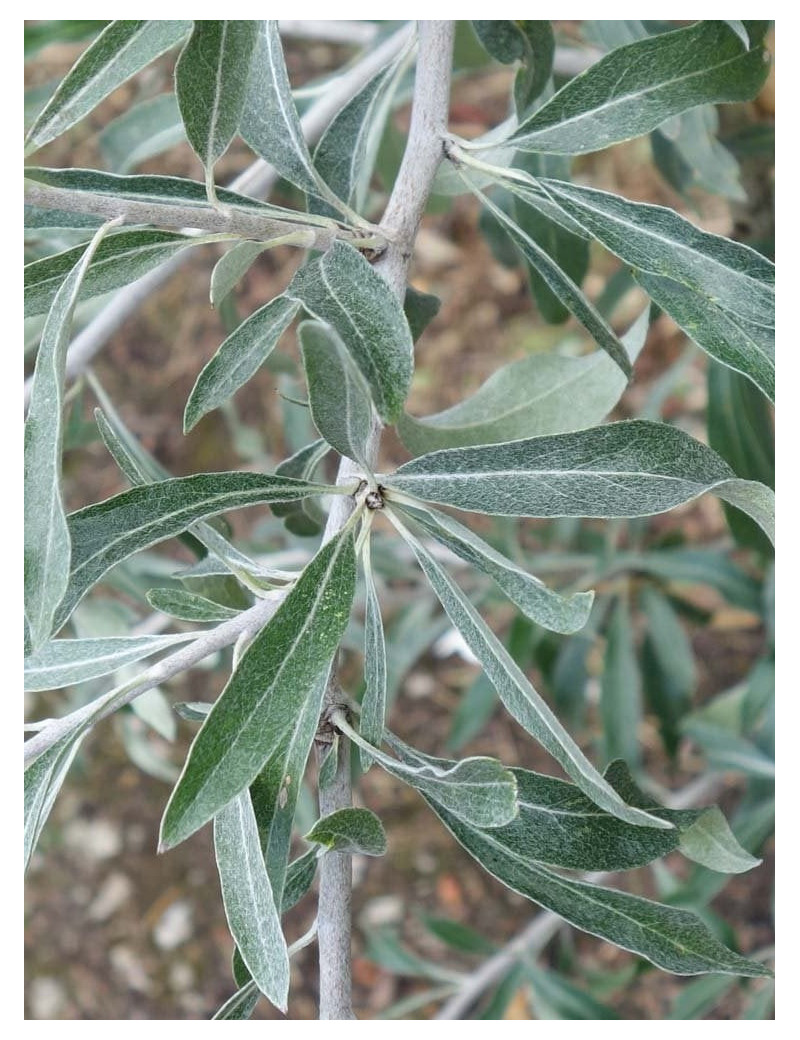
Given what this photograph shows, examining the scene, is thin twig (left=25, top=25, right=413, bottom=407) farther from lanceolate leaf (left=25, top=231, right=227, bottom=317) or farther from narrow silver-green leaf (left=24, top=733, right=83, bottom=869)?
narrow silver-green leaf (left=24, top=733, right=83, bottom=869)

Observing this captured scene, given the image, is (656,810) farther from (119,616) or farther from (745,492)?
(119,616)

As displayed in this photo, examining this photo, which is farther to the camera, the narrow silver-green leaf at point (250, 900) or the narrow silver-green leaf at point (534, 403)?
the narrow silver-green leaf at point (534, 403)

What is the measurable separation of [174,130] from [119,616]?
472 millimetres

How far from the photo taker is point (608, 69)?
0.60 meters

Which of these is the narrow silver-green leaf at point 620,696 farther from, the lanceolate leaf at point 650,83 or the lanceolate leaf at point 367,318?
the lanceolate leaf at point 367,318

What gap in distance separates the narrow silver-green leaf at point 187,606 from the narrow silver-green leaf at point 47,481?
127 mm

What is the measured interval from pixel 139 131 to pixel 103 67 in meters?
0.50

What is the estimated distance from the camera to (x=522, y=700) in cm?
54

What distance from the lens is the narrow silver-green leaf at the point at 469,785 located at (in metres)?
0.51

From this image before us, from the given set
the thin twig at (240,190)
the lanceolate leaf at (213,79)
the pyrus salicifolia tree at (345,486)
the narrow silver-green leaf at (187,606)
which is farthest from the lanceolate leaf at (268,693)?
the thin twig at (240,190)

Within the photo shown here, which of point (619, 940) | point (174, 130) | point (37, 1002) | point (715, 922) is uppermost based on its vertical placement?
point (174, 130)

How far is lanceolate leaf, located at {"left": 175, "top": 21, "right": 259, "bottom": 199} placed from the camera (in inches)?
20.2

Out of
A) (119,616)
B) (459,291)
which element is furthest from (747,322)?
(459,291)

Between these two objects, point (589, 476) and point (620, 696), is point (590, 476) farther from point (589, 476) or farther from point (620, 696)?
point (620, 696)
